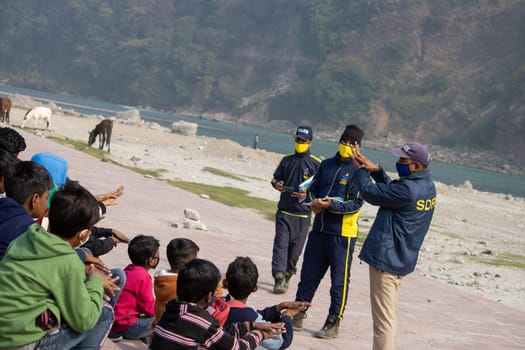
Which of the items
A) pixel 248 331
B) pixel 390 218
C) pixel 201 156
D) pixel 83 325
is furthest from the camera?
pixel 201 156

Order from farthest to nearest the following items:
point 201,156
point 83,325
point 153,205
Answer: point 201,156 → point 153,205 → point 83,325

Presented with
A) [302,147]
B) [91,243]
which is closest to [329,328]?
[302,147]

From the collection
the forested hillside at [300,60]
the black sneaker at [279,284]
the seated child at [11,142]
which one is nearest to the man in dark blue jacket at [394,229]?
the black sneaker at [279,284]

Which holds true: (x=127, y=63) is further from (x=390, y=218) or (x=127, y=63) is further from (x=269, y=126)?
(x=390, y=218)

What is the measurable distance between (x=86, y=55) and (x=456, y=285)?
145318 millimetres

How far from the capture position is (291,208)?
7.93 m

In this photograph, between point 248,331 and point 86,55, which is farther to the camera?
point 86,55

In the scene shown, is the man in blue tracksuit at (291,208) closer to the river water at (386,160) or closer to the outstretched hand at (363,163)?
the outstretched hand at (363,163)

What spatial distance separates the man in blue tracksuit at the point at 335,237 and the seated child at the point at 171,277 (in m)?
1.62

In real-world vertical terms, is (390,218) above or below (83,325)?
above

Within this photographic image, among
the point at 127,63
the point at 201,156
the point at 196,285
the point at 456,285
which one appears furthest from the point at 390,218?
the point at 127,63

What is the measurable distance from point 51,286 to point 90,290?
0.29m

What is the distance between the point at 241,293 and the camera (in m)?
4.64

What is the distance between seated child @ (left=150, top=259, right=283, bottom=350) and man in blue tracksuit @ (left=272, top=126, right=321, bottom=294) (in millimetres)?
3766
